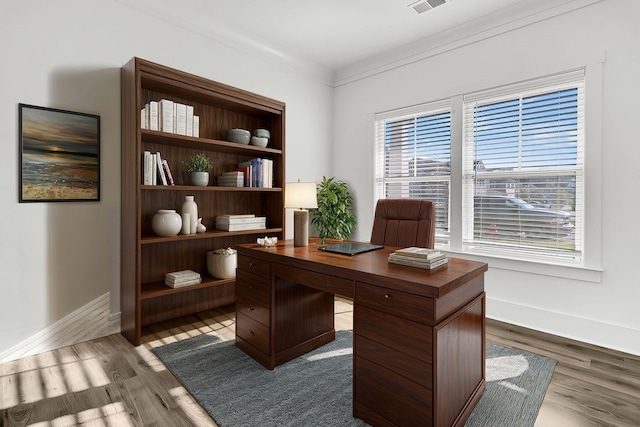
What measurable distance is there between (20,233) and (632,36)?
453cm

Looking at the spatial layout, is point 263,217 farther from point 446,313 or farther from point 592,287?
point 592,287

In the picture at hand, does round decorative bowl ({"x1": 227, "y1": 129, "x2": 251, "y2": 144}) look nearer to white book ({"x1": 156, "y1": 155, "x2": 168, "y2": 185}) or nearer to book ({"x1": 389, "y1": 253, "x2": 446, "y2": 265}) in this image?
white book ({"x1": 156, "y1": 155, "x2": 168, "y2": 185})

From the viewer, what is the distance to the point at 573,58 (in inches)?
109

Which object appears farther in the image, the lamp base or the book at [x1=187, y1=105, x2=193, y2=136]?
the book at [x1=187, y1=105, x2=193, y2=136]

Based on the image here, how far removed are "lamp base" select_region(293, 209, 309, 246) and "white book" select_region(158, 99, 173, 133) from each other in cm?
129

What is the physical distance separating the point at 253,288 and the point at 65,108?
1899mm

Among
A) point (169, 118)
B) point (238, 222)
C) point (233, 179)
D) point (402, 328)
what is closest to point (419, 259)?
point (402, 328)

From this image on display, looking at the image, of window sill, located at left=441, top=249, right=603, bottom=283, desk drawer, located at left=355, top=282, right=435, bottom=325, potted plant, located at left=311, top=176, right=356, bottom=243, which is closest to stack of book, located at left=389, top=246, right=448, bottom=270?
desk drawer, located at left=355, top=282, right=435, bottom=325

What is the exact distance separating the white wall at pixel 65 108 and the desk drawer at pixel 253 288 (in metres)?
1.18

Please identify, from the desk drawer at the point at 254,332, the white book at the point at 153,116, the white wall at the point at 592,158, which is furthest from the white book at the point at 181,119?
the white wall at the point at 592,158

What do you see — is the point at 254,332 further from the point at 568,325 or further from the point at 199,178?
the point at 568,325

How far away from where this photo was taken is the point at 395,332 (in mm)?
1524

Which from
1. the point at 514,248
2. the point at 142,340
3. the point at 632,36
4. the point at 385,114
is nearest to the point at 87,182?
the point at 142,340

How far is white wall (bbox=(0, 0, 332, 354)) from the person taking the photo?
2.29 meters
